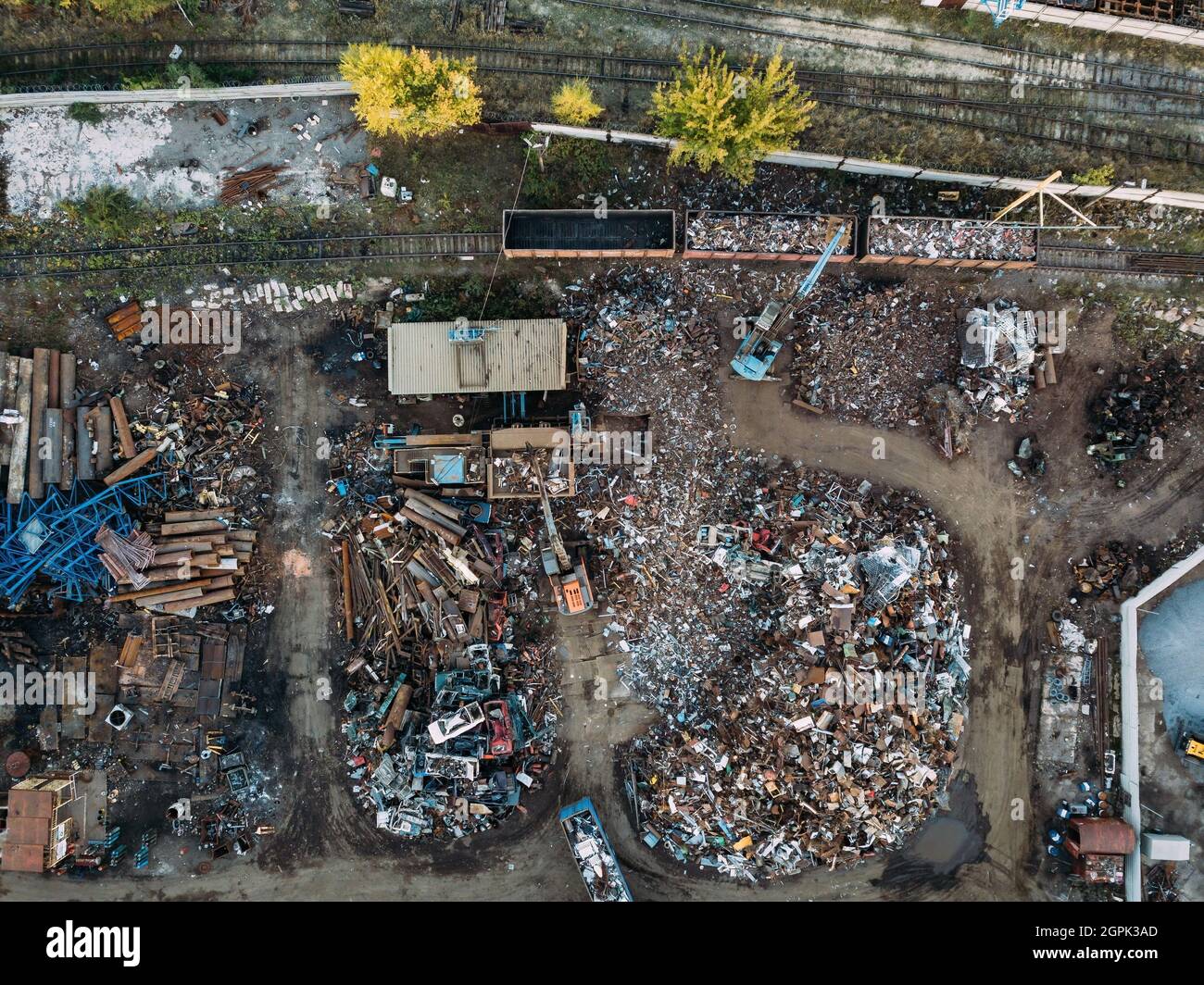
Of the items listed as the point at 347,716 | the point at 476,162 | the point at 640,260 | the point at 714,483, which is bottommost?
the point at 347,716

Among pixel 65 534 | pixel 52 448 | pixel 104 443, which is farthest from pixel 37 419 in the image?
pixel 65 534

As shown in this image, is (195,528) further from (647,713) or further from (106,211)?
(647,713)

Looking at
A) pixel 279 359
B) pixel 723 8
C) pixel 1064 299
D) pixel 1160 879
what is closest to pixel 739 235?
pixel 723 8

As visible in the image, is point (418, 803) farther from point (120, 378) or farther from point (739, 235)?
point (739, 235)

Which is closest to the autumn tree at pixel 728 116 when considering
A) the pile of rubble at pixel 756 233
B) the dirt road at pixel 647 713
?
the pile of rubble at pixel 756 233

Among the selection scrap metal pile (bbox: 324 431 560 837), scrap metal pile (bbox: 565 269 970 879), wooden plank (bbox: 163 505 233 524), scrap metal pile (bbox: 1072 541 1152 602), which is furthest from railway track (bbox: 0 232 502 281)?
scrap metal pile (bbox: 1072 541 1152 602)
